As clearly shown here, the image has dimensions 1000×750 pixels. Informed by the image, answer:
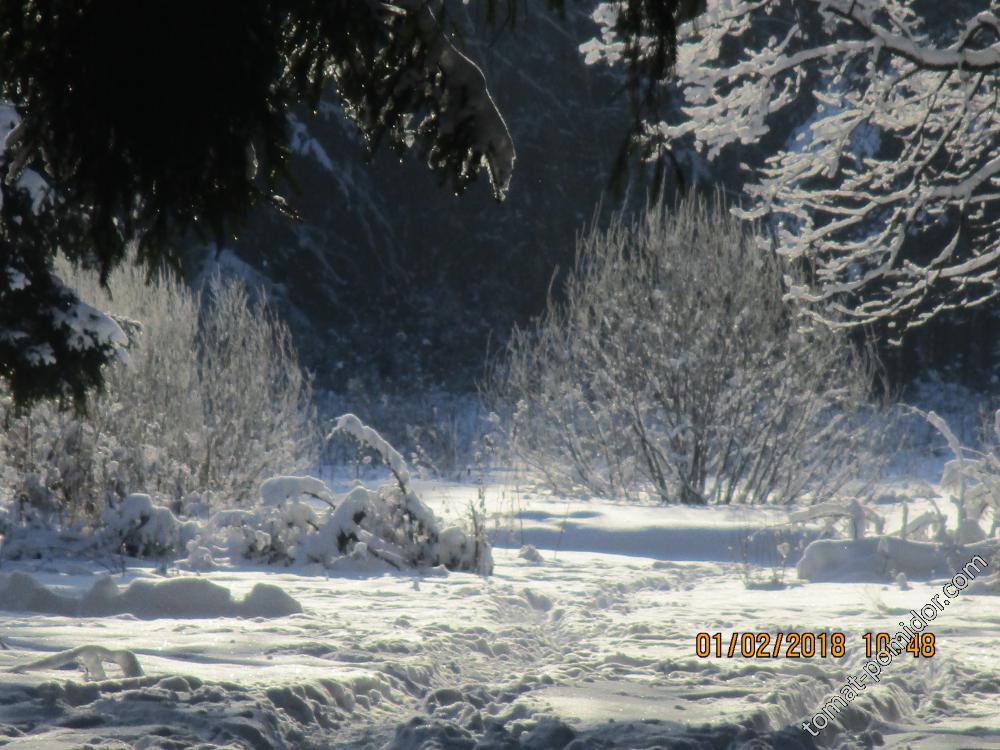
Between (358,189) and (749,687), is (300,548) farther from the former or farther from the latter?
(358,189)

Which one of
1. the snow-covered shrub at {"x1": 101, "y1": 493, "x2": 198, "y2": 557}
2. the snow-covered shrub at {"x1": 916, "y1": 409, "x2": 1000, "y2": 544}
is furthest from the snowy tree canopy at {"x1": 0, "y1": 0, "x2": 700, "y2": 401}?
the snow-covered shrub at {"x1": 916, "y1": 409, "x2": 1000, "y2": 544}

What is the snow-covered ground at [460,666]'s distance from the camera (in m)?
3.20

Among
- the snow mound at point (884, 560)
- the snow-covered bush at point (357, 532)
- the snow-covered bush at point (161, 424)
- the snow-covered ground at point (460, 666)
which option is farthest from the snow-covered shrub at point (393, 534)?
the snow mound at point (884, 560)

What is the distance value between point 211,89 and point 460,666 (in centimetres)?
246

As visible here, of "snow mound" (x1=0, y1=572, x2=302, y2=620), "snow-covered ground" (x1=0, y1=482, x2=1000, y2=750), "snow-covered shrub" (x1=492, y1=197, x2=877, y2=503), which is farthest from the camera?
"snow-covered shrub" (x1=492, y1=197, x2=877, y2=503)

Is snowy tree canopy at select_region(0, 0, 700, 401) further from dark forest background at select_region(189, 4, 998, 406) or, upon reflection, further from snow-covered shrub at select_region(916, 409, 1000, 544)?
dark forest background at select_region(189, 4, 998, 406)

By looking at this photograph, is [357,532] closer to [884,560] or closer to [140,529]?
[140,529]

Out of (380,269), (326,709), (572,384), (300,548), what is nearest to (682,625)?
(326,709)

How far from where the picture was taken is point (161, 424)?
35.8 feet

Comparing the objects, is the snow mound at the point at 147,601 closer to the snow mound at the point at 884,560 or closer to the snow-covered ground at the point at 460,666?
the snow-covered ground at the point at 460,666

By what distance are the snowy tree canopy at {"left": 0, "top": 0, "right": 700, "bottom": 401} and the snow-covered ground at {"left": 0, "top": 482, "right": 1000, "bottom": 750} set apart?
4.76ft

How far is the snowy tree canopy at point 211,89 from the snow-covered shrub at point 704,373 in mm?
8256

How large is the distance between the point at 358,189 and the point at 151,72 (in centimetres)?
2698

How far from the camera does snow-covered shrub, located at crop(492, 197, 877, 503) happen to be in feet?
40.1
